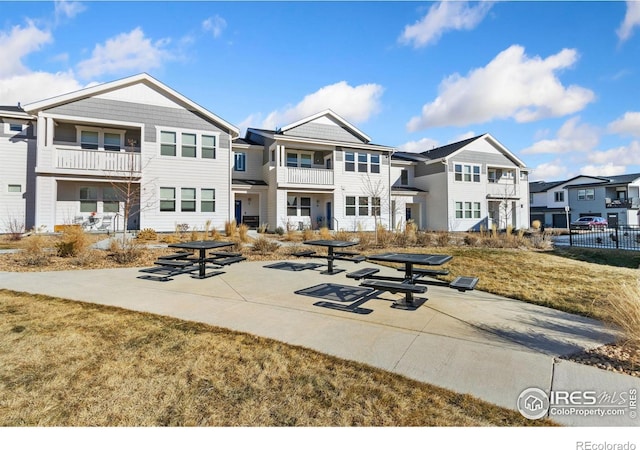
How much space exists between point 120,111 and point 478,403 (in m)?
21.6

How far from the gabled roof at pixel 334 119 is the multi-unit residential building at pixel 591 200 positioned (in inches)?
1288

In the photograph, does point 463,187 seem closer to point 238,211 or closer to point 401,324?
point 238,211

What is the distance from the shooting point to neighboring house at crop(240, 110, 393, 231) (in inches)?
877

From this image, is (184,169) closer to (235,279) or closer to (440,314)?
(235,279)

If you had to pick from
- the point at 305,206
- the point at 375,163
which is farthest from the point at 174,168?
the point at 375,163

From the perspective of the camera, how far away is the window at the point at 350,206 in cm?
2448

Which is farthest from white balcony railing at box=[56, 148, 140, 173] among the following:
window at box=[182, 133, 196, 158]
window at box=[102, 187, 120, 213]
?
window at box=[182, 133, 196, 158]

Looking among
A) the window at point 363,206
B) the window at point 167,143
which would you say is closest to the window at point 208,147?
the window at point 167,143

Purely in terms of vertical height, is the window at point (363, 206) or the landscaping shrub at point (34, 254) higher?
the window at point (363, 206)

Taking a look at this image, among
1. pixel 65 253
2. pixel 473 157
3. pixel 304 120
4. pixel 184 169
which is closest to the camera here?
pixel 65 253

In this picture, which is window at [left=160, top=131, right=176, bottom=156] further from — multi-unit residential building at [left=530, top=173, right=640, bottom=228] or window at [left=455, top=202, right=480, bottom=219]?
multi-unit residential building at [left=530, top=173, right=640, bottom=228]

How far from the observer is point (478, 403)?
2793 mm

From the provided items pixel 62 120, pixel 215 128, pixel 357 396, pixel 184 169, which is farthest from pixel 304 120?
pixel 357 396

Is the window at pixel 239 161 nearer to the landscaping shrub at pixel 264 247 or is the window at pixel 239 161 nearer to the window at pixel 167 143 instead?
the window at pixel 167 143
